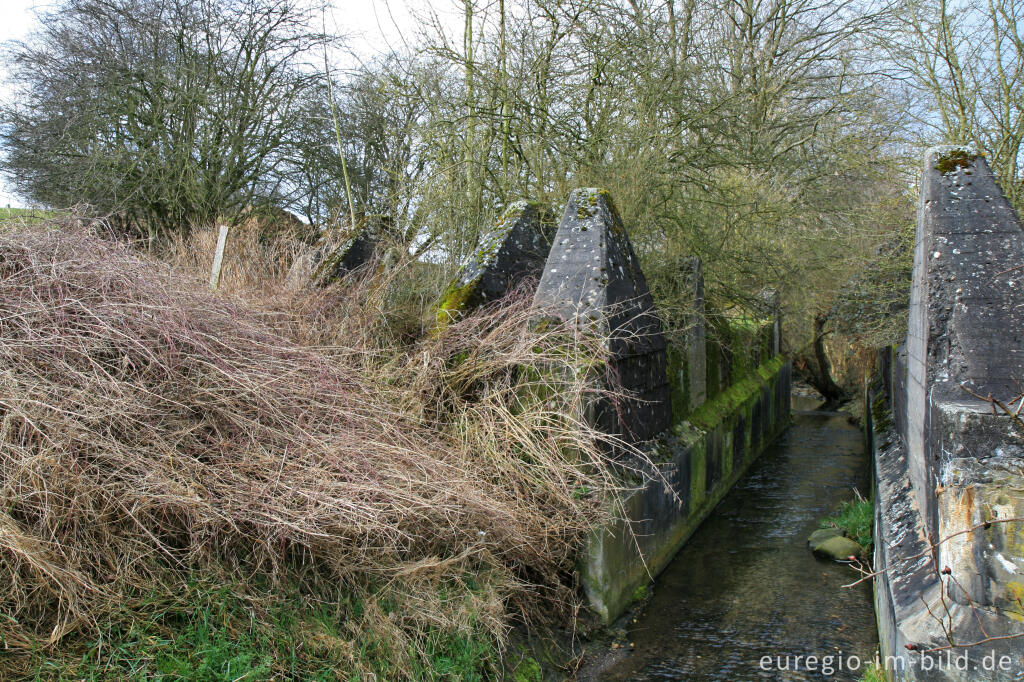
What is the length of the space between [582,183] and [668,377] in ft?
7.83

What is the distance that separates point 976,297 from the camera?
13.1ft

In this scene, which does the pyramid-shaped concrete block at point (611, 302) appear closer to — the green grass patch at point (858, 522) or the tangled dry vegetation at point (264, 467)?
the tangled dry vegetation at point (264, 467)

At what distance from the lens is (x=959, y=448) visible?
325 cm

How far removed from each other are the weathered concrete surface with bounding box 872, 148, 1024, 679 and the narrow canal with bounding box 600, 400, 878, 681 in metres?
0.70

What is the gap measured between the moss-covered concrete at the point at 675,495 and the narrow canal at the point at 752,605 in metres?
0.24

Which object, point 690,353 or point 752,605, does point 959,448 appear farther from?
point 690,353

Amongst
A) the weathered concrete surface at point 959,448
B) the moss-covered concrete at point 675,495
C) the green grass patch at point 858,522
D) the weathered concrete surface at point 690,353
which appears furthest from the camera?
the weathered concrete surface at point 690,353

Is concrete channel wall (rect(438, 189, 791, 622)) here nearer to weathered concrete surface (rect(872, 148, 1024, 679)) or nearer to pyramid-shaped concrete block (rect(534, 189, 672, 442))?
pyramid-shaped concrete block (rect(534, 189, 672, 442))

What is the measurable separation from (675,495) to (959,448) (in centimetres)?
150

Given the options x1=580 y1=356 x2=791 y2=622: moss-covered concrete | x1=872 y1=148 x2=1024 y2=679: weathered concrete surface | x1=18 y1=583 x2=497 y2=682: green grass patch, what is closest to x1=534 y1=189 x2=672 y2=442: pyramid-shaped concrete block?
x1=580 y1=356 x2=791 y2=622: moss-covered concrete

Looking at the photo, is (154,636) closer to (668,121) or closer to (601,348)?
(601,348)

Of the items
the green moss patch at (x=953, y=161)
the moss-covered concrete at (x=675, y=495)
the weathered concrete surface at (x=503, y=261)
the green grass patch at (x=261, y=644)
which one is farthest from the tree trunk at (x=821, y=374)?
the green grass patch at (x=261, y=644)

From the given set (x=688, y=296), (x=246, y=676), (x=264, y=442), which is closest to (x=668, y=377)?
(x=688, y=296)

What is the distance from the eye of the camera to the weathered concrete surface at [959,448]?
3.11 metres
